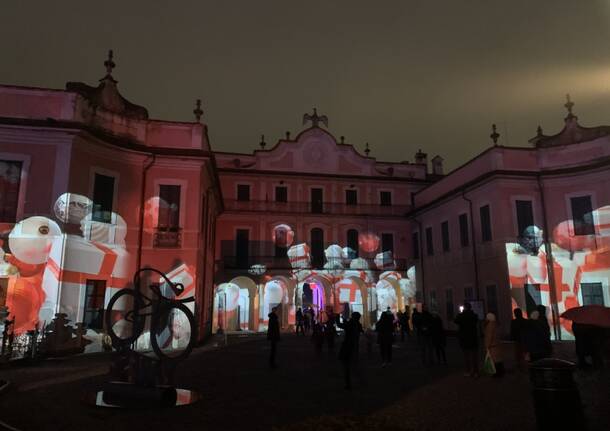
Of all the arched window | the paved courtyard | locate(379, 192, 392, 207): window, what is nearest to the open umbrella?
the paved courtyard

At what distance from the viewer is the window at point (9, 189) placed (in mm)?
17375

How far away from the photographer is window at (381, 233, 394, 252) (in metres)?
37.7

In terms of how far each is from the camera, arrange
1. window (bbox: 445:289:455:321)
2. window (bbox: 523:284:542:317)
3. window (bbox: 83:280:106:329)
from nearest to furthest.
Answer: window (bbox: 83:280:106:329) → window (bbox: 523:284:542:317) → window (bbox: 445:289:455:321)

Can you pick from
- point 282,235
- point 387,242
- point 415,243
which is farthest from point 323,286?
point 415,243

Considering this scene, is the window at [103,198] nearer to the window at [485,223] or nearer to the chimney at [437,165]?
the window at [485,223]

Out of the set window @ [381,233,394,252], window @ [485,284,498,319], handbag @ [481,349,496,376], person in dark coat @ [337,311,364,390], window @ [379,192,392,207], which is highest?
window @ [379,192,392,207]

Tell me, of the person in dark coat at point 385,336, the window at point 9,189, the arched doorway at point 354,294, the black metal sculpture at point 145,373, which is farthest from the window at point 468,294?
the window at point 9,189

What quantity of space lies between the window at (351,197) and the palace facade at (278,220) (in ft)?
0.37

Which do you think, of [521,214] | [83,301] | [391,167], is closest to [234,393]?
[83,301]

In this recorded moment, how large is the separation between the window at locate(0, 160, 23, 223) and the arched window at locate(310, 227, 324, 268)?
2220 centimetres

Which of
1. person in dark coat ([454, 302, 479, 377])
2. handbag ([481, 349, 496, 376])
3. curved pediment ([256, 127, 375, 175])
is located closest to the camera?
handbag ([481, 349, 496, 376])

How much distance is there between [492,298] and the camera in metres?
25.7

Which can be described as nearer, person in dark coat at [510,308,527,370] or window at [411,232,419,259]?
person in dark coat at [510,308,527,370]

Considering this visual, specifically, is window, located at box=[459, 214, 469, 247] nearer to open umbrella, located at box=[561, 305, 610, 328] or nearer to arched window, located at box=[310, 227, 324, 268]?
arched window, located at box=[310, 227, 324, 268]
